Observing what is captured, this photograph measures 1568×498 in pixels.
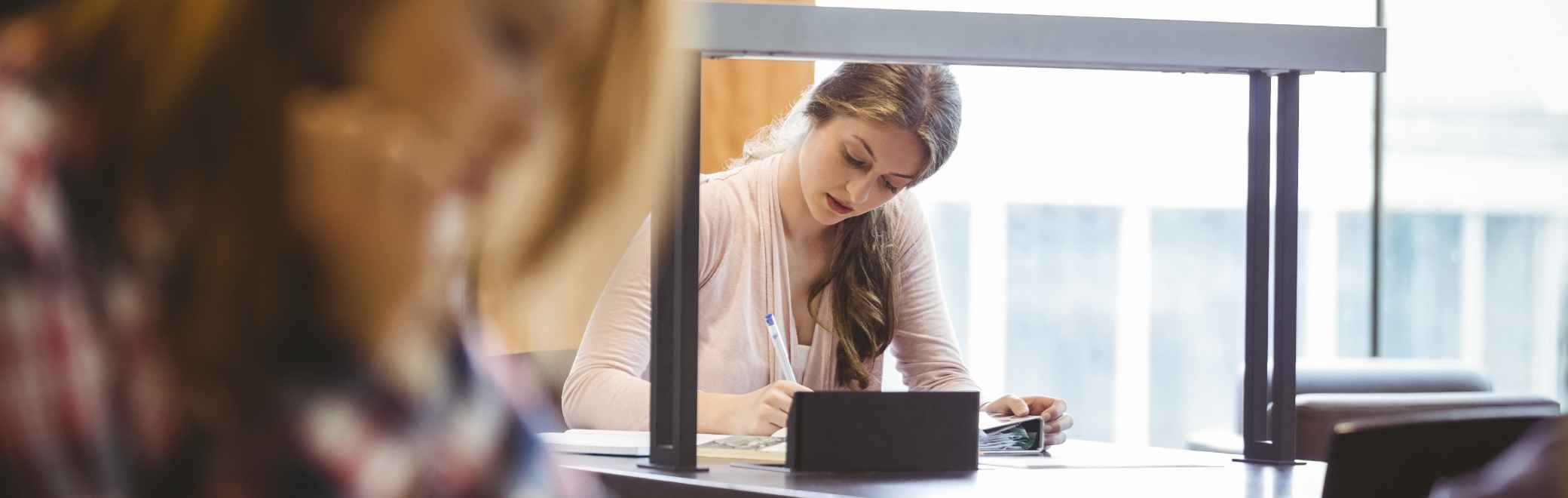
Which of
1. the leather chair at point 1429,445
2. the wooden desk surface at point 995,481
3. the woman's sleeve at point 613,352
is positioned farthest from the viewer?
the woman's sleeve at point 613,352

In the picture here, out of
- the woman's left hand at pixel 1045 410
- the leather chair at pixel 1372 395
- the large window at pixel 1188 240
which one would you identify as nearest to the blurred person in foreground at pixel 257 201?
the woman's left hand at pixel 1045 410

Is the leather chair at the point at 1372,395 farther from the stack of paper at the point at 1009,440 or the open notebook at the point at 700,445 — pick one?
the open notebook at the point at 700,445

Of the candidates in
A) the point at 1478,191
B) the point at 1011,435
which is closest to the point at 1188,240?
the point at 1478,191

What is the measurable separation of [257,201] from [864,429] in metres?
0.90

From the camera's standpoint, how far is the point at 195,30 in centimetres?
39

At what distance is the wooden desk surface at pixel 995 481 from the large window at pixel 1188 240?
3046 millimetres

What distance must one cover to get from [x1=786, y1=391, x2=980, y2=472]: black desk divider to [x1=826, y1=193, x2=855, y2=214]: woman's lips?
848 millimetres

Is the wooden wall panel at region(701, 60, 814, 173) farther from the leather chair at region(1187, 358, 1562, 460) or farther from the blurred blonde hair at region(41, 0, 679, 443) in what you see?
the blurred blonde hair at region(41, 0, 679, 443)

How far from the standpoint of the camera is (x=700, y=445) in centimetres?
140

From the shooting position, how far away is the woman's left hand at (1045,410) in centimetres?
169

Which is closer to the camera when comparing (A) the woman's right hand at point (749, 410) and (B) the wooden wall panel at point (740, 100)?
(A) the woman's right hand at point (749, 410)

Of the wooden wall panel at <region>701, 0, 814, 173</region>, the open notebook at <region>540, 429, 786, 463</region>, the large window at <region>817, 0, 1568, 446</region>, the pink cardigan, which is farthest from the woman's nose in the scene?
the large window at <region>817, 0, 1568, 446</region>

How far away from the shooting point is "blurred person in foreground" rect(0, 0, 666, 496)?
15.6 inches

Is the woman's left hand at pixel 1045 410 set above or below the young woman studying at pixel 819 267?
below
